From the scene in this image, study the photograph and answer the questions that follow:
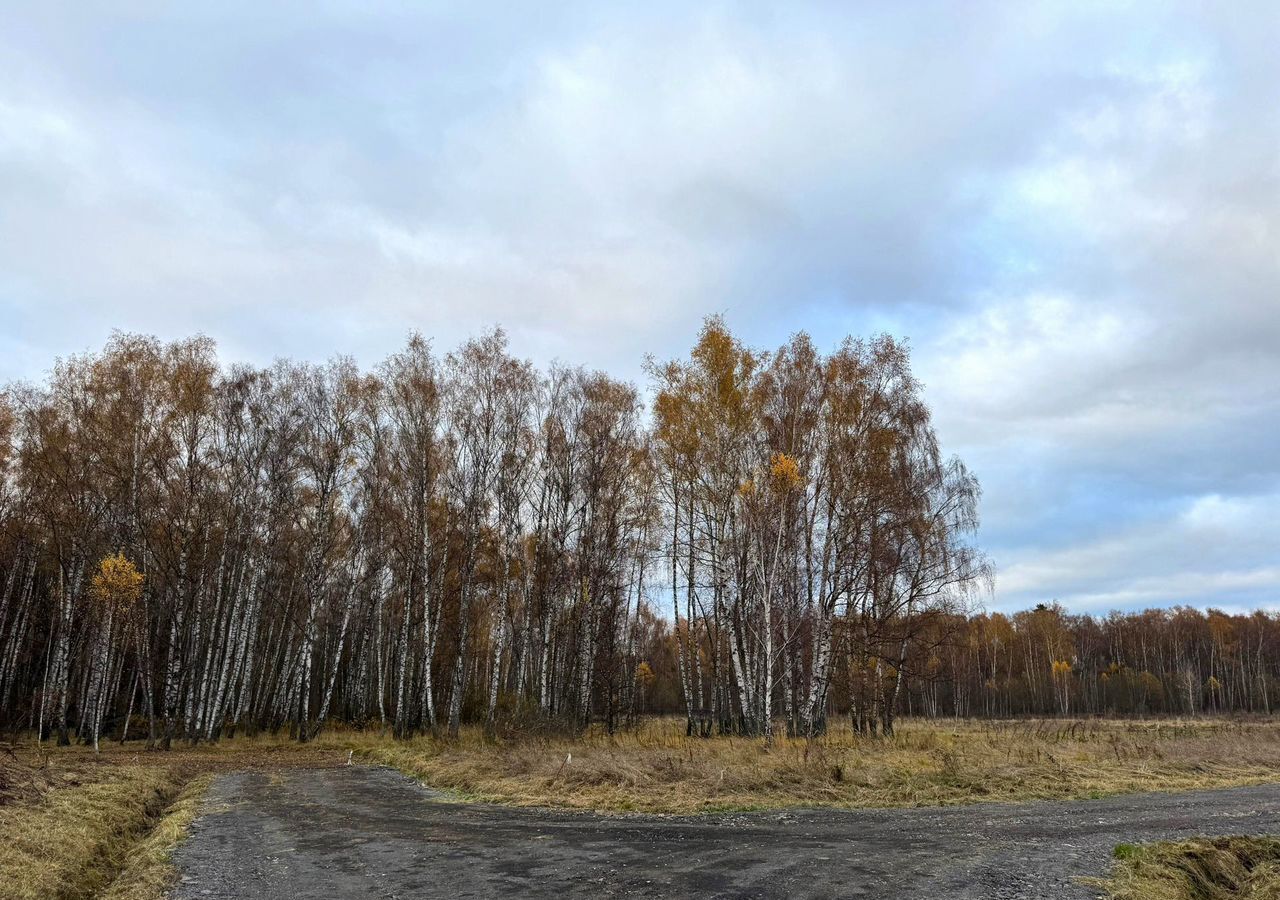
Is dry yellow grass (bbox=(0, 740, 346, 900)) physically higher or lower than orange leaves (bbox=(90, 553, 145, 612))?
lower

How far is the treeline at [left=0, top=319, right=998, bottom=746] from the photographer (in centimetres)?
2703

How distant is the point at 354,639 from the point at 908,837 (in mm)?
39484

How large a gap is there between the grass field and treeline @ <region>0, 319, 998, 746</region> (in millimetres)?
4634

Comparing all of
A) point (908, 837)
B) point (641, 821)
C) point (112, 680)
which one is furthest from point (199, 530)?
point (908, 837)

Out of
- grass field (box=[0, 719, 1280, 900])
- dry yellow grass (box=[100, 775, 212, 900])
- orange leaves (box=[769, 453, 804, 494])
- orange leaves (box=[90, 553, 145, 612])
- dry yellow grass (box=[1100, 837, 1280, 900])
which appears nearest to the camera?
dry yellow grass (box=[100, 775, 212, 900])

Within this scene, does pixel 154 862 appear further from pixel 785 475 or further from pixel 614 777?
pixel 785 475

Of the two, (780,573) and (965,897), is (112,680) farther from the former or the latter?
(965,897)

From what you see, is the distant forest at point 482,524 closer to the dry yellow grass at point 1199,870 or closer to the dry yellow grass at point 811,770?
the dry yellow grass at point 811,770

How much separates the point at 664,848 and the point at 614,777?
240 inches

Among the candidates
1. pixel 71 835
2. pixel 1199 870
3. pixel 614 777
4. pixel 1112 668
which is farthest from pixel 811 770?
pixel 1112 668

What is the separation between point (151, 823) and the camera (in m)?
13.2

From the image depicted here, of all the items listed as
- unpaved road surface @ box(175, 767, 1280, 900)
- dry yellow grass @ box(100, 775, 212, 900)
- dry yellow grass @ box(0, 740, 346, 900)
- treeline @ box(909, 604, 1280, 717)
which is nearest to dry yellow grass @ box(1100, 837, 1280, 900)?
unpaved road surface @ box(175, 767, 1280, 900)

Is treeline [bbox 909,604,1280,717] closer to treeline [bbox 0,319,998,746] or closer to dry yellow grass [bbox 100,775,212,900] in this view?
treeline [bbox 0,319,998,746]

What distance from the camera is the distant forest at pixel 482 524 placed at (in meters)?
27.0
